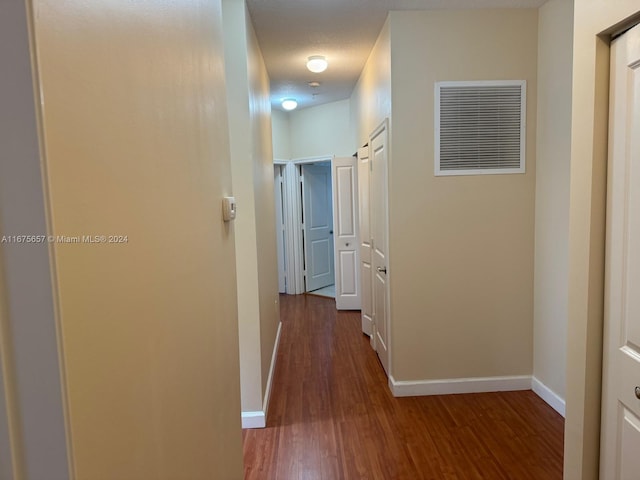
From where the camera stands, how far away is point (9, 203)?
450 millimetres

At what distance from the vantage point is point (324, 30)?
9.99ft

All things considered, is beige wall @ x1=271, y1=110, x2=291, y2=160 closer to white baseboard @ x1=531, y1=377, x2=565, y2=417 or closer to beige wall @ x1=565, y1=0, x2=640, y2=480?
white baseboard @ x1=531, y1=377, x2=565, y2=417

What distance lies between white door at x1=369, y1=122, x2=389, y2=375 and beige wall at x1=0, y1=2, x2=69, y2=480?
2710mm

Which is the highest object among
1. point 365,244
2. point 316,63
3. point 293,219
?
point 316,63

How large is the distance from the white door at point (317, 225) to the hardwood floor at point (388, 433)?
118 inches

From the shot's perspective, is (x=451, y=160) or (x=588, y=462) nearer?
(x=588, y=462)

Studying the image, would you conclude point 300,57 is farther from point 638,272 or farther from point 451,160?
point 638,272

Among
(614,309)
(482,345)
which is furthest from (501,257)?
(614,309)

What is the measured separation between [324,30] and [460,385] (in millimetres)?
2917

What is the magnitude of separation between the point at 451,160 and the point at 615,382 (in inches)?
72.3

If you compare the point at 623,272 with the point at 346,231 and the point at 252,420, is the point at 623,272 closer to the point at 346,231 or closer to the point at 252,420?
the point at 252,420

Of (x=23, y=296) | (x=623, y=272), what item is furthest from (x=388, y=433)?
(x=23, y=296)

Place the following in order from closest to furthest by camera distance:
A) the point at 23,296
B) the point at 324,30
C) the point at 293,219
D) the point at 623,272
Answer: the point at 23,296 → the point at 623,272 → the point at 324,30 → the point at 293,219

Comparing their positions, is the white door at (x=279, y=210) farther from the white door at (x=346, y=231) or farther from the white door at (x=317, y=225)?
the white door at (x=346, y=231)
